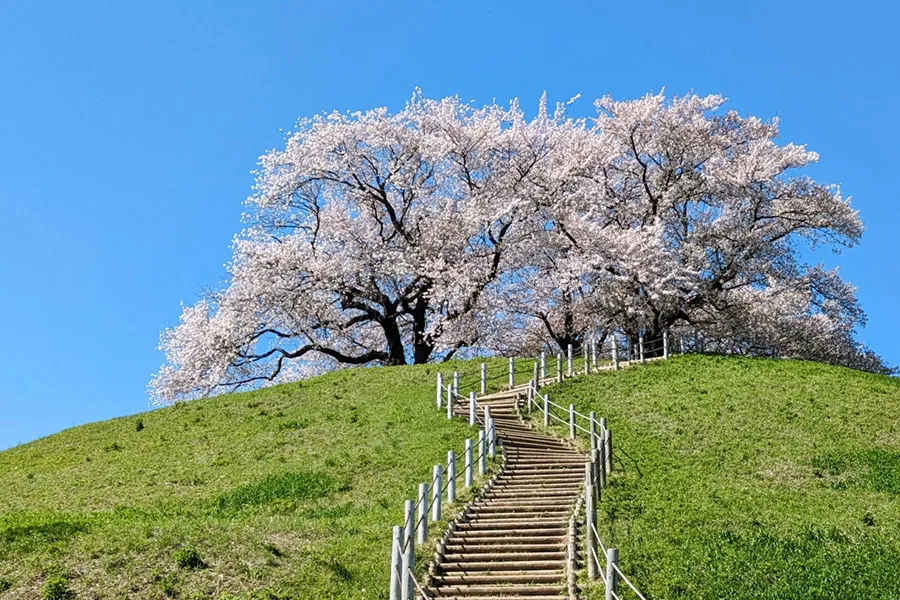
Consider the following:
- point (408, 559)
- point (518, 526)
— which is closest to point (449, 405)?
point (518, 526)

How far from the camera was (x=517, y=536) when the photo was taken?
20.3 metres

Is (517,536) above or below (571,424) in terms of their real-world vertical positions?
below

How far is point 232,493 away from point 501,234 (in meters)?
23.9

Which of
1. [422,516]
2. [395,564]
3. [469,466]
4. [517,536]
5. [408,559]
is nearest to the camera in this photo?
[395,564]

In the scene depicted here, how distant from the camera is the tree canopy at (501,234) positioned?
4425cm

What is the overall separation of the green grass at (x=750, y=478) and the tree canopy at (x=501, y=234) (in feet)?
24.9

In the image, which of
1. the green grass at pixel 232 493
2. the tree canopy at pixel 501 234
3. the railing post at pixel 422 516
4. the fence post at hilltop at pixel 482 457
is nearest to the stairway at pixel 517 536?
the railing post at pixel 422 516

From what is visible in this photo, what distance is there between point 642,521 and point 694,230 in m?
28.5

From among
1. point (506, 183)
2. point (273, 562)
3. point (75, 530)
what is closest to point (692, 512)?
point (273, 562)

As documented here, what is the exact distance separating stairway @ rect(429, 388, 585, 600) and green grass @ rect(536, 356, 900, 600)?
1115 millimetres

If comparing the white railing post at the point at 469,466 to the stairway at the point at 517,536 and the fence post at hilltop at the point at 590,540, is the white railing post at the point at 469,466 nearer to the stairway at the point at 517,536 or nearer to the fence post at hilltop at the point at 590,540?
the stairway at the point at 517,536

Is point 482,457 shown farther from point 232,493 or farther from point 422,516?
point 232,493

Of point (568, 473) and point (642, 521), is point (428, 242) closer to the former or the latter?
point (568, 473)

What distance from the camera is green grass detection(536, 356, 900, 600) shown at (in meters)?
17.1
